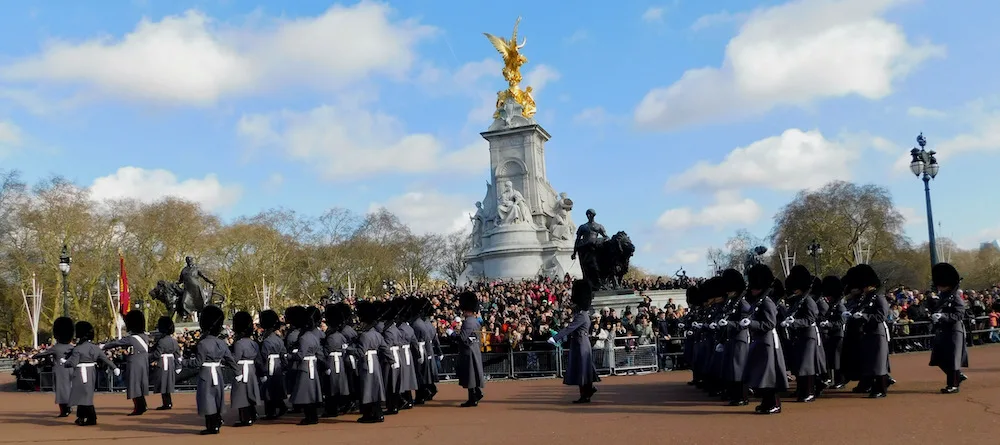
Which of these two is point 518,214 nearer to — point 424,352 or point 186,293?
point 186,293

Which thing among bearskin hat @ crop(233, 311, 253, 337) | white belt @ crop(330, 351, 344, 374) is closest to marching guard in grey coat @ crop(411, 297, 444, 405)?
white belt @ crop(330, 351, 344, 374)

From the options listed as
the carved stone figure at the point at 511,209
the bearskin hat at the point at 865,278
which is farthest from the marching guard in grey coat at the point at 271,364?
the carved stone figure at the point at 511,209

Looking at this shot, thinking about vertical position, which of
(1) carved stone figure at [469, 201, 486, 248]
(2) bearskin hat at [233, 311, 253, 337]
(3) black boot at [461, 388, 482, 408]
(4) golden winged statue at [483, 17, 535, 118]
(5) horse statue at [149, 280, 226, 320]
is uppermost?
(4) golden winged statue at [483, 17, 535, 118]

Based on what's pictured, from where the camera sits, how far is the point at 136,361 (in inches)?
583

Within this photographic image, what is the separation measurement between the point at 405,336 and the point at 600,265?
13025 millimetres

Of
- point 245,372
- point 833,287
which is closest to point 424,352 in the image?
point 245,372

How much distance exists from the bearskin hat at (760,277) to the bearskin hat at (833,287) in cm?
212

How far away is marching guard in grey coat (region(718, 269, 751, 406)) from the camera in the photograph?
11.5 m

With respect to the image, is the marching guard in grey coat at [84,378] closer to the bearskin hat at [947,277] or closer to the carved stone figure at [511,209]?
the bearskin hat at [947,277]

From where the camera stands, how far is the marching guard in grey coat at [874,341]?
11.9 meters

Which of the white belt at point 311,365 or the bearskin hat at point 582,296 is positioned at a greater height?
the bearskin hat at point 582,296

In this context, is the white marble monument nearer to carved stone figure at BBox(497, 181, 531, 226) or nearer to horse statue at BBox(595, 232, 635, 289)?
carved stone figure at BBox(497, 181, 531, 226)

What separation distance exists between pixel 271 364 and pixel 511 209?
36.9 m

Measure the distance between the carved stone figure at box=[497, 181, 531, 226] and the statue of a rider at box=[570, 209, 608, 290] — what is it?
23685mm
